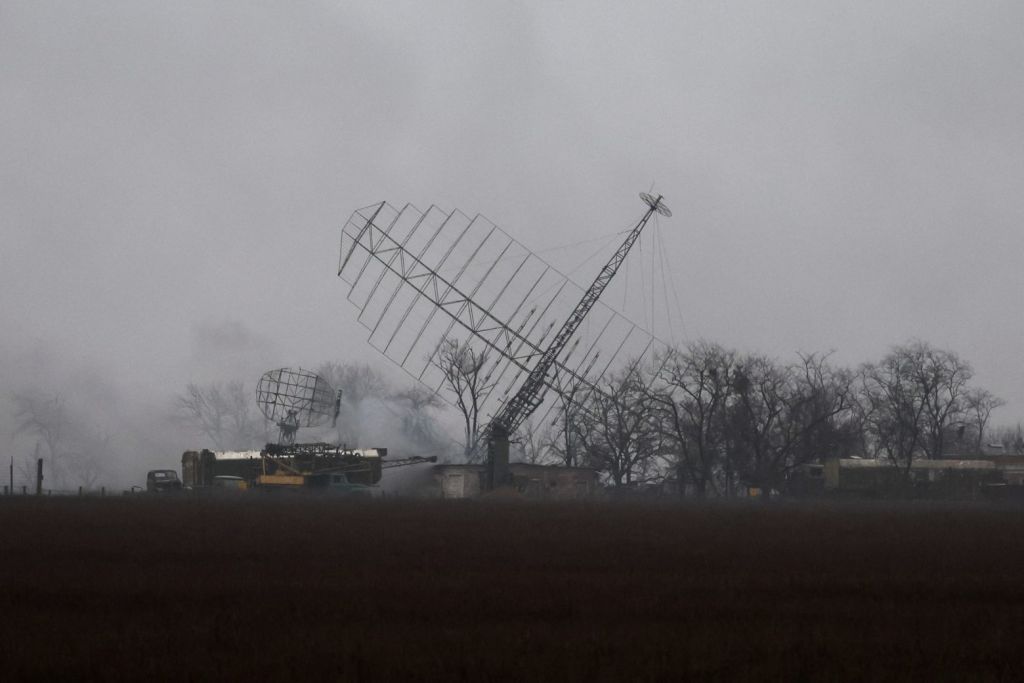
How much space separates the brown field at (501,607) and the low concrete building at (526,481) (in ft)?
192

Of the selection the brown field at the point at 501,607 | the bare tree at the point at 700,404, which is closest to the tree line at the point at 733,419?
the bare tree at the point at 700,404

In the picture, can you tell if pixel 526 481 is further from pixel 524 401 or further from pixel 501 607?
pixel 501 607

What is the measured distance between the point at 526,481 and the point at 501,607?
7763 centimetres

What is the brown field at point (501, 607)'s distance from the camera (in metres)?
14.2

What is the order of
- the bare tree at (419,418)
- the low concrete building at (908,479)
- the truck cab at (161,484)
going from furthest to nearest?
the bare tree at (419,418)
the low concrete building at (908,479)
the truck cab at (161,484)

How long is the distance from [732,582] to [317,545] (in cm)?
1177

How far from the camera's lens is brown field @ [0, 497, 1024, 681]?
1416 centimetres

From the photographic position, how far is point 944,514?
197 ft

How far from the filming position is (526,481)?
96.4m

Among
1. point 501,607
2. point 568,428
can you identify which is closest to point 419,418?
point 568,428

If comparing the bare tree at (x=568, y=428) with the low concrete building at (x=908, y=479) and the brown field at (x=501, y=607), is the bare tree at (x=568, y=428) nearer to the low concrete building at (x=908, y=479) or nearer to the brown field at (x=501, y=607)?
the low concrete building at (x=908, y=479)

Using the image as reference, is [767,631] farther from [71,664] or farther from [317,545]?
[317,545]

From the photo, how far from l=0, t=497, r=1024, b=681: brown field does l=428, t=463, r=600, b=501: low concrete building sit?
58.5 meters

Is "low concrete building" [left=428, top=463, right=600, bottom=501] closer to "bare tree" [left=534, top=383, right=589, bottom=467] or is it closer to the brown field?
"bare tree" [left=534, top=383, right=589, bottom=467]
